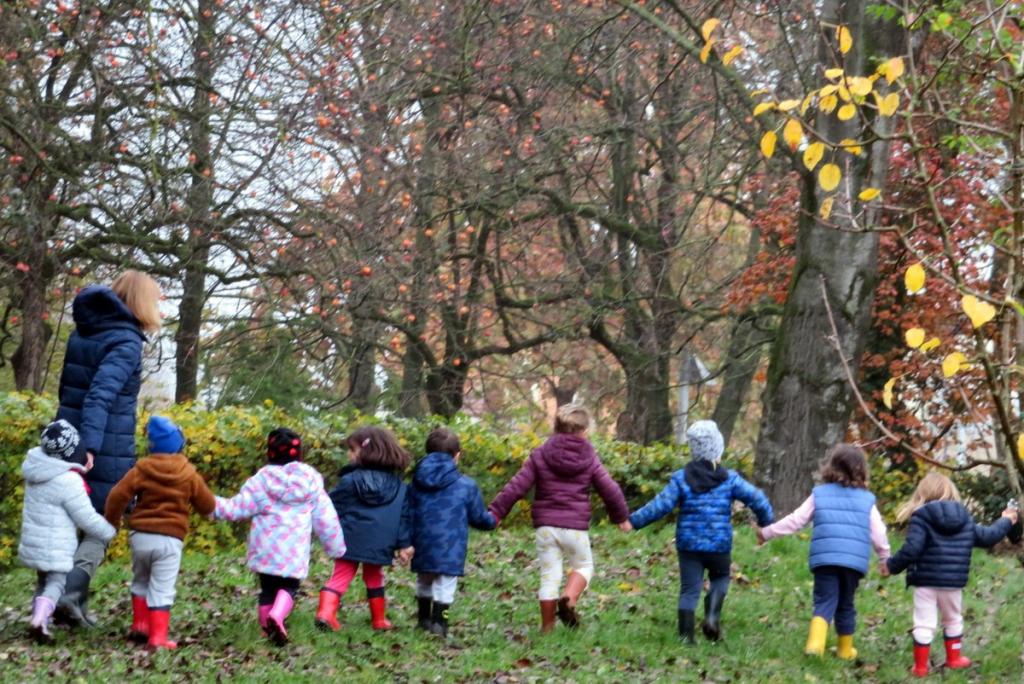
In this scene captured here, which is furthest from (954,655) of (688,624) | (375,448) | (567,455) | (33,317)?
(33,317)

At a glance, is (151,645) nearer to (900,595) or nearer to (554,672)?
(554,672)

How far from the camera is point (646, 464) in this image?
12.9m

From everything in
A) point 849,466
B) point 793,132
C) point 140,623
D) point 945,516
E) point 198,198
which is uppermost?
point 198,198

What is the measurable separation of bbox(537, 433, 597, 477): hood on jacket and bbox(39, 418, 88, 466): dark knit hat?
9.13ft

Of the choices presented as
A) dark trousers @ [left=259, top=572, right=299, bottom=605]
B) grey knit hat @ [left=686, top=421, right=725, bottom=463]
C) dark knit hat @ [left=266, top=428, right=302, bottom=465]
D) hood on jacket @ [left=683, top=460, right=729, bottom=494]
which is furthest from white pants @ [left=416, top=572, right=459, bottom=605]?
grey knit hat @ [left=686, top=421, right=725, bottom=463]

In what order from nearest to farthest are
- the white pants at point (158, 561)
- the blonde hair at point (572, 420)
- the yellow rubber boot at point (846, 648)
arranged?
1. the white pants at point (158, 561)
2. the yellow rubber boot at point (846, 648)
3. the blonde hair at point (572, 420)

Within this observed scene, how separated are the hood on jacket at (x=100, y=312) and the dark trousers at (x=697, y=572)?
3627 millimetres

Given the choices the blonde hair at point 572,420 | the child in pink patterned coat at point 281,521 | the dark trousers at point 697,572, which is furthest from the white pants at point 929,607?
the child in pink patterned coat at point 281,521

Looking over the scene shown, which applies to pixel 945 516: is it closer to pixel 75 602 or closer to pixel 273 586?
pixel 273 586

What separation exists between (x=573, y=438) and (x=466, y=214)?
874 centimetres

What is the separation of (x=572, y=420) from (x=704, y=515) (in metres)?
1.00

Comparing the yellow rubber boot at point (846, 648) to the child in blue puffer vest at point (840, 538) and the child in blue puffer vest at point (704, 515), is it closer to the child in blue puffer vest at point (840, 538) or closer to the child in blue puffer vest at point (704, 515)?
the child in blue puffer vest at point (840, 538)

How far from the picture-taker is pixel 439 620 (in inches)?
328

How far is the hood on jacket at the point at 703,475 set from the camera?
27.6 feet
